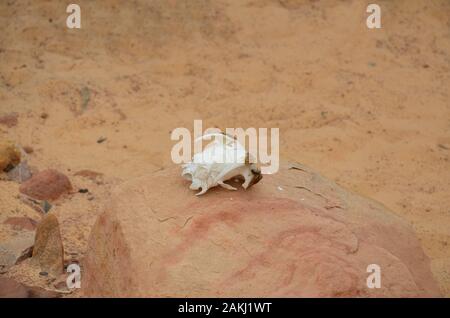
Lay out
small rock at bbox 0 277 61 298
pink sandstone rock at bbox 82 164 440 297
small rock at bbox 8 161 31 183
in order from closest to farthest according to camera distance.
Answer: pink sandstone rock at bbox 82 164 440 297 → small rock at bbox 0 277 61 298 → small rock at bbox 8 161 31 183

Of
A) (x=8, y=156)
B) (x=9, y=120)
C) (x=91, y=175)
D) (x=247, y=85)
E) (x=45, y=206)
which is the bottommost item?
(x=45, y=206)

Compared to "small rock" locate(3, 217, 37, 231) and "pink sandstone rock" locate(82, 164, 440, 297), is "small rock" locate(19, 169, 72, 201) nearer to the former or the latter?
"small rock" locate(3, 217, 37, 231)

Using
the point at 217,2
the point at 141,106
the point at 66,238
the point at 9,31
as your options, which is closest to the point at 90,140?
the point at 141,106

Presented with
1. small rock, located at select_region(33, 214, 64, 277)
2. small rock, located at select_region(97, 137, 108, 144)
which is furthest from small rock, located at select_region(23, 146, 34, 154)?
small rock, located at select_region(33, 214, 64, 277)

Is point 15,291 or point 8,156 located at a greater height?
point 8,156

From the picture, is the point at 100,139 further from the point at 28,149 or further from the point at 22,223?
the point at 22,223

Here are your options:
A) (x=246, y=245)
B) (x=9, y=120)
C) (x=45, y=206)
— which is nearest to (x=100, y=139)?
→ (x=9, y=120)

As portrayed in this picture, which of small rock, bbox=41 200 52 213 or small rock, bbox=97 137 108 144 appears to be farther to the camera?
small rock, bbox=97 137 108 144

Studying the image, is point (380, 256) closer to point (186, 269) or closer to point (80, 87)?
point (186, 269)
